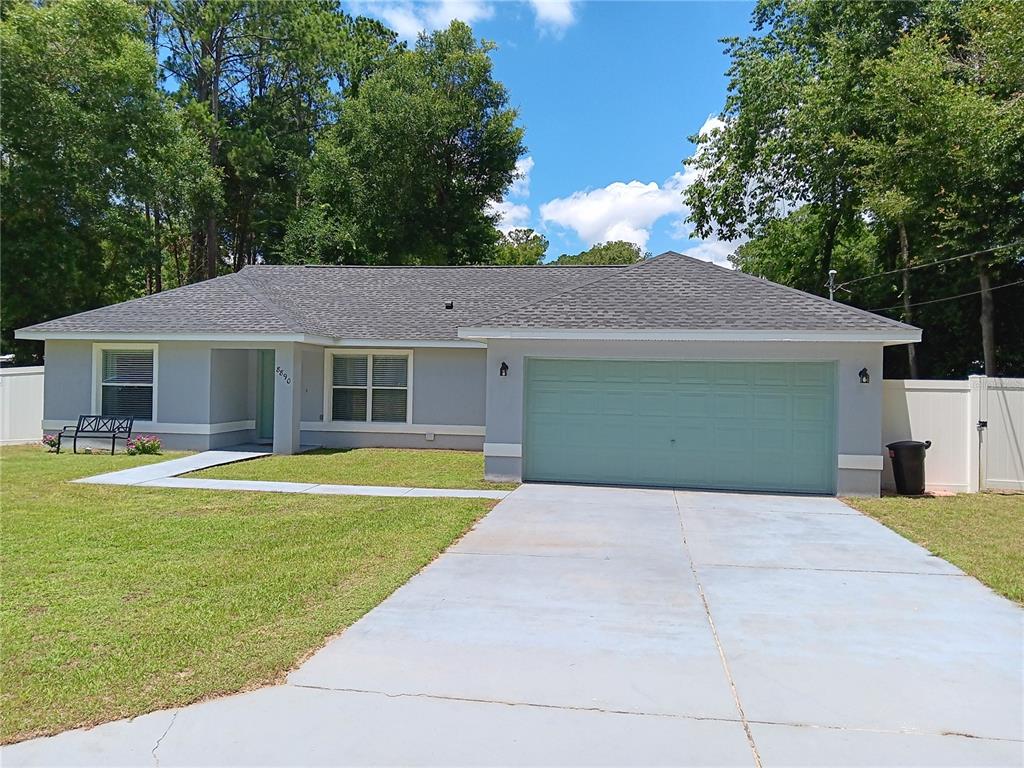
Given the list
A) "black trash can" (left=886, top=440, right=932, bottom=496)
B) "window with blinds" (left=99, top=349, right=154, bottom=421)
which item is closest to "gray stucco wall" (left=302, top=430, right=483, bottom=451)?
"window with blinds" (left=99, top=349, right=154, bottom=421)

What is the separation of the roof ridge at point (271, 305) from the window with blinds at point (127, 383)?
2793mm

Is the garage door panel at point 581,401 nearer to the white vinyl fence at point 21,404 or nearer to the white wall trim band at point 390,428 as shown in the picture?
the white wall trim band at point 390,428

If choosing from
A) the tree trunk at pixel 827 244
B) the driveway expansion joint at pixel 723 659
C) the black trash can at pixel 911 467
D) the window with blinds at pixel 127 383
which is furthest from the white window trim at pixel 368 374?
the tree trunk at pixel 827 244

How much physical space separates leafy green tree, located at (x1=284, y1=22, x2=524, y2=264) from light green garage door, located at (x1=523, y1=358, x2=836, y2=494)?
21.2 meters

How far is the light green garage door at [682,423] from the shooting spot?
11.7 m

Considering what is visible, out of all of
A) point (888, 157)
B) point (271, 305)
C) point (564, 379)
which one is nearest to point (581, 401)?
point (564, 379)

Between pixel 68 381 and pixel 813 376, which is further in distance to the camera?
pixel 68 381

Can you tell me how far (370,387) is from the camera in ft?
56.3

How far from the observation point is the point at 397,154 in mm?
31266

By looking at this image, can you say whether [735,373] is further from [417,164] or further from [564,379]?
[417,164]

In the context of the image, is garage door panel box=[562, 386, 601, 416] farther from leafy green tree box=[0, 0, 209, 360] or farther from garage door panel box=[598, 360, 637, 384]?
leafy green tree box=[0, 0, 209, 360]

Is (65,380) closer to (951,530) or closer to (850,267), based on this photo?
(951,530)

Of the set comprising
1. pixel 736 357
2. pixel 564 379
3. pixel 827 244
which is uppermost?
pixel 827 244

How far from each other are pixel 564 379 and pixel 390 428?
6166 millimetres
